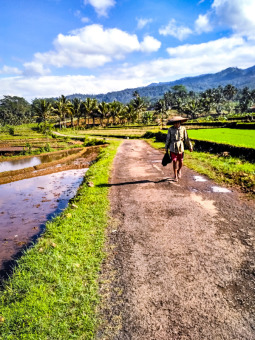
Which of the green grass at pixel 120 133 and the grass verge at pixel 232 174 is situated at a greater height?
the green grass at pixel 120 133

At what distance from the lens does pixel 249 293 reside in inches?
116

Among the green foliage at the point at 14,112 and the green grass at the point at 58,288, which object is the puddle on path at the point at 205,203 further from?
the green foliage at the point at 14,112

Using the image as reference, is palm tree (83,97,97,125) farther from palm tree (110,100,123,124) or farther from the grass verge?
the grass verge

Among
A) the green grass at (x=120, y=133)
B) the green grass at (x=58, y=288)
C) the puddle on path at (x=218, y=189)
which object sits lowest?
the green grass at (x=58, y=288)

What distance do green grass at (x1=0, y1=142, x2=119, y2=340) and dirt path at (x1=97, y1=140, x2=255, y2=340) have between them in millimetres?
273

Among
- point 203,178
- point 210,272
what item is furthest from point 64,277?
point 203,178

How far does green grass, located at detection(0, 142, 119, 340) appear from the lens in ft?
8.86

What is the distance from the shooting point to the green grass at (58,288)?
8.86ft

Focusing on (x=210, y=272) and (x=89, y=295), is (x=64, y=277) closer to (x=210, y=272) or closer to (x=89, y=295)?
(x=89, y=295)

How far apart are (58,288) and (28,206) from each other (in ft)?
23.0

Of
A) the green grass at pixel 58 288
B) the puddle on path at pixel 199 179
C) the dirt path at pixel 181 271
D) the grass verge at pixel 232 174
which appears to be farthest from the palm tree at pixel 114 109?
the green grass at pixel 58 288

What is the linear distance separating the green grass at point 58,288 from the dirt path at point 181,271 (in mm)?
273

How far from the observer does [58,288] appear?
338 centimetres

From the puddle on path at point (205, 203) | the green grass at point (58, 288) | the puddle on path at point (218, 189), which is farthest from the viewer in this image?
the puddle on path at point (218, 189)
